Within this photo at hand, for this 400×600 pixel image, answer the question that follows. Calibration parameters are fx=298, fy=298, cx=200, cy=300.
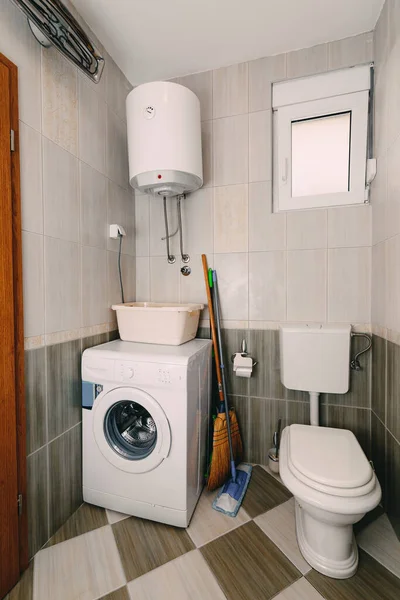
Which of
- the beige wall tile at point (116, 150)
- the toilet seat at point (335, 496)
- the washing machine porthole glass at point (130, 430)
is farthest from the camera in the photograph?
the beige wall tile at point (116, 150)

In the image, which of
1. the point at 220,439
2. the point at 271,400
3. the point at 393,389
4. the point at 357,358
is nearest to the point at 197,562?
the point at 220,439

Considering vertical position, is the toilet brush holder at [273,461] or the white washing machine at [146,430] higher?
the white washing machine at [146,430]

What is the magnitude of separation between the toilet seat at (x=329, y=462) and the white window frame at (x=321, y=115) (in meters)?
1.26

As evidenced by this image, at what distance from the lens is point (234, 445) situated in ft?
5.95

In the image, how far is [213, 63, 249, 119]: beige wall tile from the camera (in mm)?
1850

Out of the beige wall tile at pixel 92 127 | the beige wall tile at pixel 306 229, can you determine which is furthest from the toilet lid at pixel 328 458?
the beige wall tile at pixel 92 127

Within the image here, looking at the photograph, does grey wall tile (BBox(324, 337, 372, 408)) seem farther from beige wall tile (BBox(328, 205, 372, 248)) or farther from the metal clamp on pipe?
beige wall tile (BBox(328, 205, 372, 248))

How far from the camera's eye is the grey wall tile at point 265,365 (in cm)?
183

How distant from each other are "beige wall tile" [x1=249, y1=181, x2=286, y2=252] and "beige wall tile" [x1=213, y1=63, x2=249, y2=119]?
49cm

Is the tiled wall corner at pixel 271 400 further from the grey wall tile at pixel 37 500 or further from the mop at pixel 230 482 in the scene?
the grey wall tile at pixel 37 500

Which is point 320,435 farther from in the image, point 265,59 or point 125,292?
point 265,59

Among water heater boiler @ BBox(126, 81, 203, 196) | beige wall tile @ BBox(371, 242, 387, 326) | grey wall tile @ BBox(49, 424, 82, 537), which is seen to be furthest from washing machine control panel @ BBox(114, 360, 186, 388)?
beige wall tile @ BBox(371, 242, 387, 326)

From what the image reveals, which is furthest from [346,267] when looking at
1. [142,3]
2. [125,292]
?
[142,3]

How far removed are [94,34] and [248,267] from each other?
1536 mm
